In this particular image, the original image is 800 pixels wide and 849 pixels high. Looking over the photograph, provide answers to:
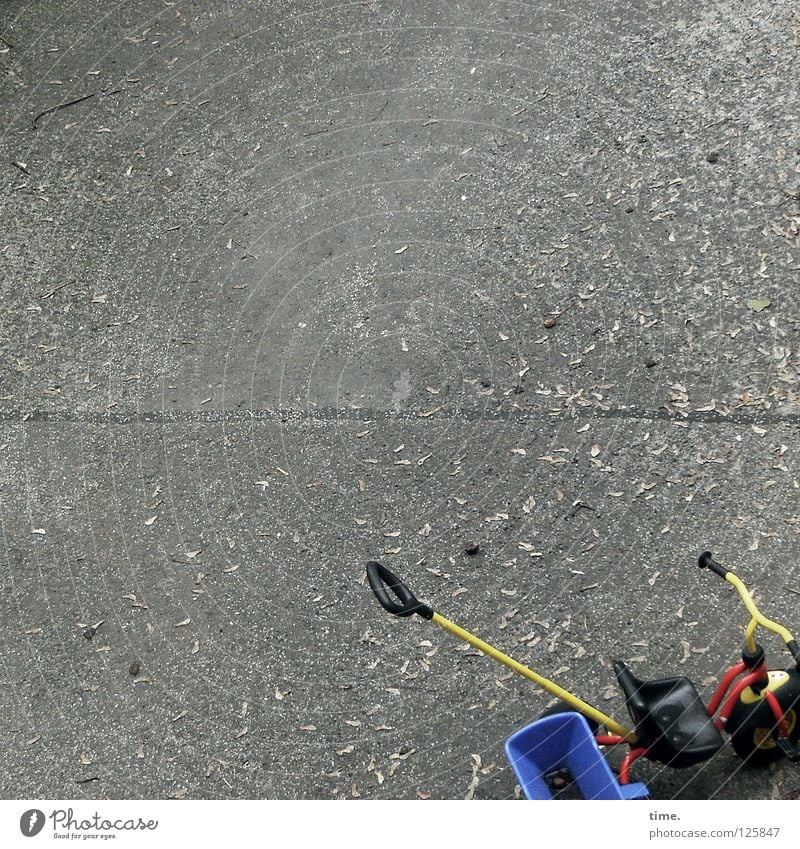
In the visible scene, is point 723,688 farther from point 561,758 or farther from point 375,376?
point 375,376

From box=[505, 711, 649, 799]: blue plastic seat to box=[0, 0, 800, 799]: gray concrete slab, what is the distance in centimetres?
30

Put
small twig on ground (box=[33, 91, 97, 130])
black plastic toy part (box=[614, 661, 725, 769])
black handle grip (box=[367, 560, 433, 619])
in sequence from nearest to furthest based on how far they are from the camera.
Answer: black handle grip (box=[367, 560, 433, 619]) < black plastic toy part (box=[614, 661, 725, 769]) < small twig on ground (box=[33, 91, 97, 130])

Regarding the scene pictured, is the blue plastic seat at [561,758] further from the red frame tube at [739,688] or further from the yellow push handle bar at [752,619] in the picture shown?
the yellow push handle bar at [752,619]

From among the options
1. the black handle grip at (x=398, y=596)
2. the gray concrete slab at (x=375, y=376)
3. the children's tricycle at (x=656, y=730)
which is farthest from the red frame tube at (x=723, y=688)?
the black handle grip at (x=398, y=596)

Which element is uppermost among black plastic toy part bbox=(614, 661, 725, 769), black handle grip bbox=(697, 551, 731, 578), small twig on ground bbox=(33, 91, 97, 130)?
small twig on ground bbox=(33, 91, 97, 130)

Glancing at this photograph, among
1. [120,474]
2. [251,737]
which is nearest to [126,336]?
[120,474]

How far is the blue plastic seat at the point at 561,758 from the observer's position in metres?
2.73

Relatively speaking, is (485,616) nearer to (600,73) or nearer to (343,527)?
(343,527)

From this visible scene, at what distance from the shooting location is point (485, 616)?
330 cm

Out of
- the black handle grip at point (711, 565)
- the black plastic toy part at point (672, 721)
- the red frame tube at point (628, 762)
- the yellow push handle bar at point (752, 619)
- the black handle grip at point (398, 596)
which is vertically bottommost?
the red frame tube at point (628, 762)

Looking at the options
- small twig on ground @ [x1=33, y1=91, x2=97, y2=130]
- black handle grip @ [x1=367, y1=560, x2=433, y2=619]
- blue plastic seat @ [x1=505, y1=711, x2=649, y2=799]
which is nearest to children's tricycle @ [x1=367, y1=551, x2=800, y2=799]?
blue plastic seat @ [x1=505, y1=711, x2=649, y2=799]

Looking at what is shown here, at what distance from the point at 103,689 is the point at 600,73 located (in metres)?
3.37

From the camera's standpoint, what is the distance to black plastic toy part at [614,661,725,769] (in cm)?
279

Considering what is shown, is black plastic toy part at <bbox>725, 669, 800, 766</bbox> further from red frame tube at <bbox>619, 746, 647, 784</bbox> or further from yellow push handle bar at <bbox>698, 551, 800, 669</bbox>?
red frame tube at <bbox>619, 746, 647, 784</bbox>
